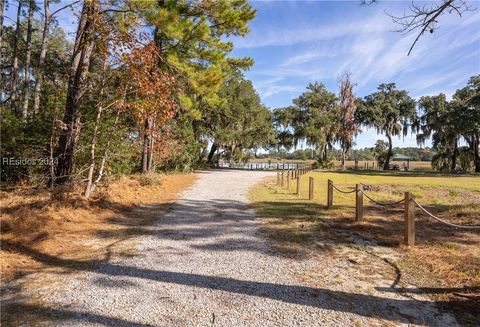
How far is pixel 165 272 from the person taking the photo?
409 centimetres

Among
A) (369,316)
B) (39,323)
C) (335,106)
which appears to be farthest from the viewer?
(335,106)

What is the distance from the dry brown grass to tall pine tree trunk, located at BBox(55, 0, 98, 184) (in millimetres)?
915

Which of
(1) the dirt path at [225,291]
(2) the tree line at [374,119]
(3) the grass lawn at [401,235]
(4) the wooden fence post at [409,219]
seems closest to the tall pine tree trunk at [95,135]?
(1) the dirt path at [225,291]

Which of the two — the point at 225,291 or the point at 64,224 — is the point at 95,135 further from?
the point at 225,291

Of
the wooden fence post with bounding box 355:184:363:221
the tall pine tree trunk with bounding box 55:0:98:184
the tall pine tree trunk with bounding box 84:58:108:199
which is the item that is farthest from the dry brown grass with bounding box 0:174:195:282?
the wooden fence post with bounding box 355:184:363:221

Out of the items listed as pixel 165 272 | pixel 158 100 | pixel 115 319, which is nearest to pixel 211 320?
pixel 115 319

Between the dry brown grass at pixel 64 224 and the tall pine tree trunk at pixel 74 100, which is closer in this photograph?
the dry brown grass at pixel 64 224

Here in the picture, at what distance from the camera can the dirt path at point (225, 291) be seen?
2.99 m

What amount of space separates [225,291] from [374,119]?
3781 centimetres

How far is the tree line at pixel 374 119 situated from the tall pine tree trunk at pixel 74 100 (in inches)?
1139

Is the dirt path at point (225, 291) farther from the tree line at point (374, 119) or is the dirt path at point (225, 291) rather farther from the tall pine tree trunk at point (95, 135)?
the tree line at point (374, 119)

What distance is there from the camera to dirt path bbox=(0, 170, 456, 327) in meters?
2.99

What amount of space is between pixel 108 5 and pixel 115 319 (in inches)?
303

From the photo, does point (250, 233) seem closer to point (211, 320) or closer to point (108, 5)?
point (211, 320)
